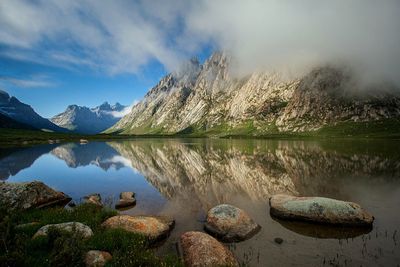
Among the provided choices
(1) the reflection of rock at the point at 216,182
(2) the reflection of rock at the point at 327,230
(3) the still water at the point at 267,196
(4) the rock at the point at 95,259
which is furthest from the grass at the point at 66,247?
(1) the reflection of rock at the point at 216,182

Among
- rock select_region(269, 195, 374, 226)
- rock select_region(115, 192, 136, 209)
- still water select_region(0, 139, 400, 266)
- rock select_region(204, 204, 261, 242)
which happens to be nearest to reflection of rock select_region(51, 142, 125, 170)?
still water select_region(0, 139, 400, 266)

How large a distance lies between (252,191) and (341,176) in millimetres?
16127

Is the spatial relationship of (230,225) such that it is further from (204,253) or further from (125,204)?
(125,204)

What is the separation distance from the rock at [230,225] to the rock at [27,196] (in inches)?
616

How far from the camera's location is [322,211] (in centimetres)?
2150

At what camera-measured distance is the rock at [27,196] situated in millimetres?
22970

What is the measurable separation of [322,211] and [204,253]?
1179 cm

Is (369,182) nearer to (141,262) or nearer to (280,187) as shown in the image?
(280,187)

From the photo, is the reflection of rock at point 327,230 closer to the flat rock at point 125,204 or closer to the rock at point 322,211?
the rock at point 322,211

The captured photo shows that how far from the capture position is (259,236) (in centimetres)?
1925

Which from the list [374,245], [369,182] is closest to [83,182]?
[374,245]

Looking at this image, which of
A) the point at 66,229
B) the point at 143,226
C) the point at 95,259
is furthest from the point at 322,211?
the point at 66,229

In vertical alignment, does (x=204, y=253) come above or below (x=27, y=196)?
below

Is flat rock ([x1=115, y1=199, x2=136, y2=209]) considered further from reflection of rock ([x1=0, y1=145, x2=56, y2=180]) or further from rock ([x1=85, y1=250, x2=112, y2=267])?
reflection of rock ([x1=0, y1=145, x2=56, y2=180])
